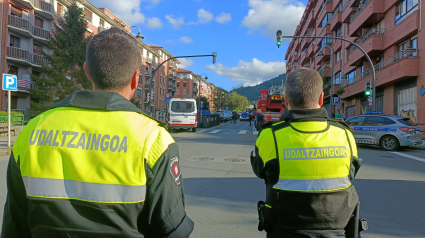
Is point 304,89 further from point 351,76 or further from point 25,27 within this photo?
point 351,76

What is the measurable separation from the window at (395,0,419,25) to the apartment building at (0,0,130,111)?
28240 mm

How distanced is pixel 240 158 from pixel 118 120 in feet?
29.7

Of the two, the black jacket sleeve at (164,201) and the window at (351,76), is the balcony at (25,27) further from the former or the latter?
the black jacket sleeve at (164,201)

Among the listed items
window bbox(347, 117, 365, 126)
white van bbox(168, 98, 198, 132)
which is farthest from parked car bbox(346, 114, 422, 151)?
white van bbox(168, 98, 198, 132)

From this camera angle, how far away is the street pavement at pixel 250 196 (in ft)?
13.3

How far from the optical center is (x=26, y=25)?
30.1 m

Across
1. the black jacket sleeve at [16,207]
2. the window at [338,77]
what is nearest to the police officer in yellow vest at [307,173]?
the black jacket sleeve at [16,207]

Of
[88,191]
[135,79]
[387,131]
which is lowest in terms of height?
[387,131]

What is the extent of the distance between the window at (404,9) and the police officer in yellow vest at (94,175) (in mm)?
23825

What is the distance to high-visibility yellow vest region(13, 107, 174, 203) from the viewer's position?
125 centimetres

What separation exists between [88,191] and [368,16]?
1142 inches

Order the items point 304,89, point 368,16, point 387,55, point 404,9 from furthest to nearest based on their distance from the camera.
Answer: point 368,16 < point 387,55 < point 404,9 < point 304,89

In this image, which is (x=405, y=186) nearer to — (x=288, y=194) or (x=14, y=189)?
Answer: (x=288, y=194)

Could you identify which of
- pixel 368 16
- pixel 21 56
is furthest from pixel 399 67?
pixel 21 56
